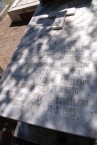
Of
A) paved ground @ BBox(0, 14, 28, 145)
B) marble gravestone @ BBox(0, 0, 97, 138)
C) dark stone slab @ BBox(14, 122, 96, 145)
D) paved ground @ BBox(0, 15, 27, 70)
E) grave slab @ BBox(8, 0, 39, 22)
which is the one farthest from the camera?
grave slab @ BBox(8, 0, 39, 22)

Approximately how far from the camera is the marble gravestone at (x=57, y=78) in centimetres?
317

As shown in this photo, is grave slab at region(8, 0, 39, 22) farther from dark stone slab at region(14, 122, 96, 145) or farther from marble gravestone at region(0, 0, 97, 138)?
dark stone slab at region(14, 122, 96, 145)

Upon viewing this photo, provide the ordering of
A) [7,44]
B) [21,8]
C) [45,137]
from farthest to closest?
[21,8]
[7,44]
[45,137]

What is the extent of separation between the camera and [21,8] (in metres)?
8.83

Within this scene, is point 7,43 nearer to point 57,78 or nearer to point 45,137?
point 45,137

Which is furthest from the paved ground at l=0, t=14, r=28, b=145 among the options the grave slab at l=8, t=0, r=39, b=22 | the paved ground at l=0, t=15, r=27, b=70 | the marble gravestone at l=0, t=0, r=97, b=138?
the marble gravestone at l=0, t=0, r=97, b=138

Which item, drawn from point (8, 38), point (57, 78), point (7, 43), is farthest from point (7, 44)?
point (57, 78)

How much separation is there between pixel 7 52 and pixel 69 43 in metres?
4.23

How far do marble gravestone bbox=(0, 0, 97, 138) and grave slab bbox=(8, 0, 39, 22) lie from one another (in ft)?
13.1

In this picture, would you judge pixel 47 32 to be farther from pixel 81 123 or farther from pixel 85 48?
pixel 81 123

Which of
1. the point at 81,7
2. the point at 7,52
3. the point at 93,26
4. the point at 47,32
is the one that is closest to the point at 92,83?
the point at 93,26

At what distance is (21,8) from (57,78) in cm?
594

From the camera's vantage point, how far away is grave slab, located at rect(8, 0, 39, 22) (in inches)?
339

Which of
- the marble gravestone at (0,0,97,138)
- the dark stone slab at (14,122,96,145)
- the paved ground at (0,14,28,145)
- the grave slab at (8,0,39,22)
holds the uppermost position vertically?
the marble gravestone at (0,0,97,138)
